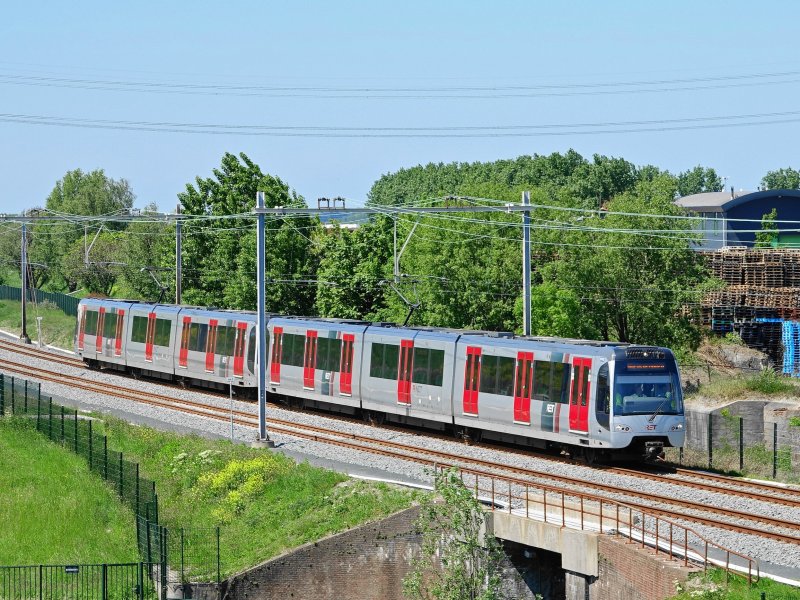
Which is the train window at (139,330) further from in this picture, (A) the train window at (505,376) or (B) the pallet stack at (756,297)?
(B) the pallet stack at (756,297)

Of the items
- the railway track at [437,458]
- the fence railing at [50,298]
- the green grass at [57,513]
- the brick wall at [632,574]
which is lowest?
the green grass at [57,513]

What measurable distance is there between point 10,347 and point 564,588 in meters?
50.0

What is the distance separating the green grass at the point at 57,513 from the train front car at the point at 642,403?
1132cm

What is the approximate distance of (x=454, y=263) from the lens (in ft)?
190

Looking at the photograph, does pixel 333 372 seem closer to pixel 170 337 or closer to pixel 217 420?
pixel 217 420

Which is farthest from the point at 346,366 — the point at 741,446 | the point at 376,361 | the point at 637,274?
the point at 637,274

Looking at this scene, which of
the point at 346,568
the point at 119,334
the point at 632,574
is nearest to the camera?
the point at 632,574

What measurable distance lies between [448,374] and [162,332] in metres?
19.1

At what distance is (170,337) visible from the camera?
51625 millimetres

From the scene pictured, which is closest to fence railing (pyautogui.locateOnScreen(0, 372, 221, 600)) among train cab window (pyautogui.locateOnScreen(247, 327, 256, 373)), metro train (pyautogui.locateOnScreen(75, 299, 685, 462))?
metro train (pyautogui.locateOnScreen(75, 299, 685, 462))

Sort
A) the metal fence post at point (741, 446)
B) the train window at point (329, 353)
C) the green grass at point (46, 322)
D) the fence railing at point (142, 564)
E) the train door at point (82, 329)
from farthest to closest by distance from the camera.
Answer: the green grass at point (46, 322) < the train door at point (82, 329) < the train window at point (329, 353) < the metal fence post at point (741, 446) < the fence railing at point (142, 564)

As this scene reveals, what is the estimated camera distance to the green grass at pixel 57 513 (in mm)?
27797

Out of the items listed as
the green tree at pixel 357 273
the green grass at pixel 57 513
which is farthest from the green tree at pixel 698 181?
A: the green grass at pixel 57 513

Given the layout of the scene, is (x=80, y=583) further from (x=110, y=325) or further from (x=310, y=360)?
(x=110, y=325)
